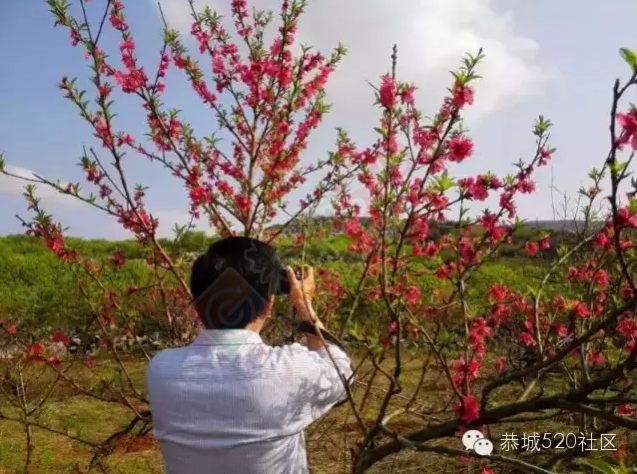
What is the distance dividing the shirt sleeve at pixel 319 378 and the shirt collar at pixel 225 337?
4.5 inches

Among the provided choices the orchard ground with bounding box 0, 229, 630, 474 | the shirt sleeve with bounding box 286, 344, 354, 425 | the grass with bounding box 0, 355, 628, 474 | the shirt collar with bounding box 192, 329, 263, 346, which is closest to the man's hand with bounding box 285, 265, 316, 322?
the shirt sleeve with bounding box 286, 344, 354, 425

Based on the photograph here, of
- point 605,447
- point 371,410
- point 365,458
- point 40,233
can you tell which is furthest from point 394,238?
point 371,410

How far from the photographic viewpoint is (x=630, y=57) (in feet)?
5.30

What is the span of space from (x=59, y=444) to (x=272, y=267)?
203 inches

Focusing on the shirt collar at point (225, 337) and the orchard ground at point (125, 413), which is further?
the orchard ground at point (125, 413)

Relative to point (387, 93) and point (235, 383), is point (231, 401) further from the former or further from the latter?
point (387, 93)

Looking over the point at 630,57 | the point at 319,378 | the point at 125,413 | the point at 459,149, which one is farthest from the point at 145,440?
the point at 630,57

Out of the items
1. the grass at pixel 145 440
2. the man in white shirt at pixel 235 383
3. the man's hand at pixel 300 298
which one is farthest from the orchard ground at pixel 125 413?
the man in white shirt at pixel 235 383

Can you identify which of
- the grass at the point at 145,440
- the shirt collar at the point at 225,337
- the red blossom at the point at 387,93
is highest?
the red blossom at the point at 387,93

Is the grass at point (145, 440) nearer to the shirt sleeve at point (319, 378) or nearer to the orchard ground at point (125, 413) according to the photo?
the orchard ground at point (125, 413)

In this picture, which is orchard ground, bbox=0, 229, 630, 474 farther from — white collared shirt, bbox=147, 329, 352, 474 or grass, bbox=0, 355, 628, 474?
white collared shirt, bbox=147, 329, 352, 474

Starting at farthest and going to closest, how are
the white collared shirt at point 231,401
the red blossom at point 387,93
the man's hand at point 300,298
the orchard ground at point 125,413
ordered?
the orchard ground at point 125,413 < the red blossom at point 387,93 < the man's hand at point 300,298 < the white collared shirt at point 231,401

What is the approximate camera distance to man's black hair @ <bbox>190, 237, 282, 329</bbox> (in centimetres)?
148

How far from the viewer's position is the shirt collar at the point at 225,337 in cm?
146
